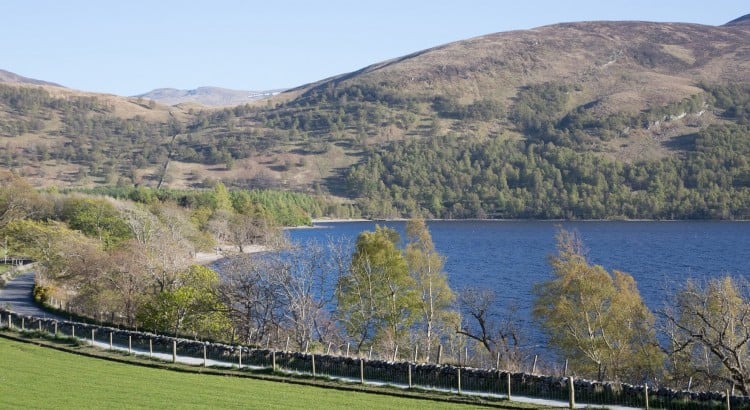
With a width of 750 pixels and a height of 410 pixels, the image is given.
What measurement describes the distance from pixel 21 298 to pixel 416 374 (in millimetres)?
49539

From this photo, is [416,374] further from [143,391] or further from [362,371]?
[143,391]

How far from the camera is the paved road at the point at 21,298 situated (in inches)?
2502

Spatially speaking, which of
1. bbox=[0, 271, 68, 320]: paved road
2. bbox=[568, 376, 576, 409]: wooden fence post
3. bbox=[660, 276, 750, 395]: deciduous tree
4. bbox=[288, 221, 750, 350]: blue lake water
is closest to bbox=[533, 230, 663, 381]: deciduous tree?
bbox=[660, 276, 750, 395]: deciduous tree

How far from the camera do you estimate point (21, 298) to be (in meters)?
73.7

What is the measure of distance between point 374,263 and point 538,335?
811 inches

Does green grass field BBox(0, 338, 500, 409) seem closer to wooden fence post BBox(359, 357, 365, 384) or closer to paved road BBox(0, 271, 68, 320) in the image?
wooden fence post BBox(359, 357, 365, 384)

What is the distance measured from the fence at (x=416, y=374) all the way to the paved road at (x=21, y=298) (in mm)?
15233

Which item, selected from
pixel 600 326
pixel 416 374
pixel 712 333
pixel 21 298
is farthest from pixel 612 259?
pixel 416 374

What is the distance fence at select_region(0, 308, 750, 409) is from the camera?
32397 millimetres

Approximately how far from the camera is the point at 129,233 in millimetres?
106125

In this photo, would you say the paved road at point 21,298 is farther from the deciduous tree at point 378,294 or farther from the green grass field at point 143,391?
the green grass field at point 143,391

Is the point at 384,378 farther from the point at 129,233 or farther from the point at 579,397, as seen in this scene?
the point at 129,233

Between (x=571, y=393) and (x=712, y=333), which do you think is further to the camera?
(x=712, y=333)

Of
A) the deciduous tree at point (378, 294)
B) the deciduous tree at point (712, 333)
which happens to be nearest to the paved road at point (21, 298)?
the deciduous tree at point (378, 294)
